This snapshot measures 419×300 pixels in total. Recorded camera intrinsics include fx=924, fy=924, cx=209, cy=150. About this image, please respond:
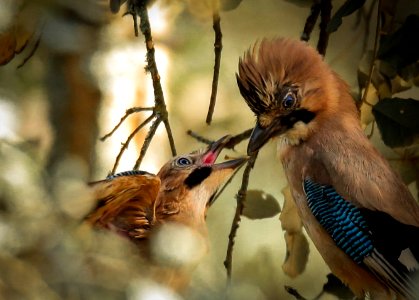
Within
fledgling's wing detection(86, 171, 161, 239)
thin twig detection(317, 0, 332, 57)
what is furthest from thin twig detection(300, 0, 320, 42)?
fledgling's wing detection(86, 171, 161, 239)

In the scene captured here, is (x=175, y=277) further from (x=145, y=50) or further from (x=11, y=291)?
(x=145, y=50)

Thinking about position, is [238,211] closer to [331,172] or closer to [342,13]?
[331,172]

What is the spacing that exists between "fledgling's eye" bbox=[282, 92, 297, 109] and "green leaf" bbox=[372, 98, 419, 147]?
119 mm

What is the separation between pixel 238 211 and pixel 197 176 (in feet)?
0.20

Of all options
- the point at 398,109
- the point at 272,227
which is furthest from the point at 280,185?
the point at 398,109

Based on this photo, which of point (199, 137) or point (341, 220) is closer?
point (341, 220)

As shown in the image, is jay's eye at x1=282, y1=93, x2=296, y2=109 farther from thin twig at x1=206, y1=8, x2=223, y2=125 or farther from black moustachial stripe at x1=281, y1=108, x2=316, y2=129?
thin twig at x1=206, y1=8, x2=223, y2=125

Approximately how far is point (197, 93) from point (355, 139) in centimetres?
19

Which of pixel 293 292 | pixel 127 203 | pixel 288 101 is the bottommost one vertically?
pixel 293 292

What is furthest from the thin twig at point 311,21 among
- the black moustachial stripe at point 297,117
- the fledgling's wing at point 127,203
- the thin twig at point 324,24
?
the fledgling's wing at point 127,203

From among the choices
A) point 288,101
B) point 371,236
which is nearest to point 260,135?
point 288,101

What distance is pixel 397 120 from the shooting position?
1.00 metres

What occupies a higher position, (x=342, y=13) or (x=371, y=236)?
(x=342, y=13)

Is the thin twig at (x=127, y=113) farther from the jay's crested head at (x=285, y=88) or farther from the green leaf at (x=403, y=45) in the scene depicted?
the green leaf at (x=403, y=45)
